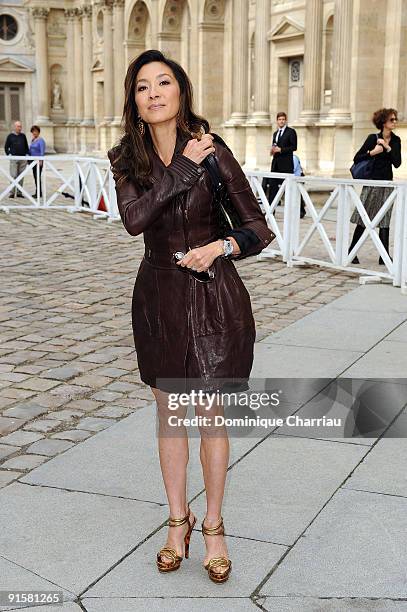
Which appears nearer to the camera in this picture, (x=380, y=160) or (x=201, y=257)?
(x=201, y=257)

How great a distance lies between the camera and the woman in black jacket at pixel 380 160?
31.1 feet

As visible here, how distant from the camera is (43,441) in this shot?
15.1 feet

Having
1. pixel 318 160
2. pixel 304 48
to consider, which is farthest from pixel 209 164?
pixel 304 48

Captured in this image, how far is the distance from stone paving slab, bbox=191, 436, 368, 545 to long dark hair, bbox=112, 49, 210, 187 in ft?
5.00

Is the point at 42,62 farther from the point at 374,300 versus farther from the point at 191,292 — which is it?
the point at 191,292

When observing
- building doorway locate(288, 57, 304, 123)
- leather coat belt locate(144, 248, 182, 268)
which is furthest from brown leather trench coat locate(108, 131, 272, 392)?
building doorway locate(288, 57, 304, 123)

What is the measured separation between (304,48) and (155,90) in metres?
19.7

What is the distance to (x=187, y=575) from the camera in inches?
123

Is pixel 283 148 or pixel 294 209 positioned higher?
pixel 283 148

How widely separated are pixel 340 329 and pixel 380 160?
12.3 ft

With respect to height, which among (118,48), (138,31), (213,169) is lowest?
(213,169)

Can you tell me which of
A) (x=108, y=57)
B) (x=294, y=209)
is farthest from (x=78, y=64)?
(x=294, y=209)

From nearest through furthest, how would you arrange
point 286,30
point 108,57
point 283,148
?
point 283,148 < point 286,30 < point 108,57

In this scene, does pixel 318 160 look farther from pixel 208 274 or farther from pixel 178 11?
pixel 208 274
